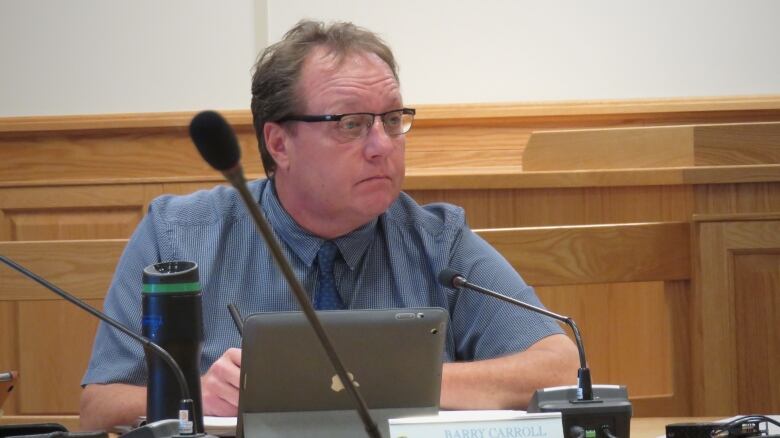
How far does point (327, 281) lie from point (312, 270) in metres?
0.03

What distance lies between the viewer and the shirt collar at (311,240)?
2.07m

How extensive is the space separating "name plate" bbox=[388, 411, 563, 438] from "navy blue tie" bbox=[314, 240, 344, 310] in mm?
811

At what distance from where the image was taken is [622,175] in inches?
108

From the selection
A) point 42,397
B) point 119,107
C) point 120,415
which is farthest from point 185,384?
point 119,107

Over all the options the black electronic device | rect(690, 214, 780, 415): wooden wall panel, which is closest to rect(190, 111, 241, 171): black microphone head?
the black electronic device

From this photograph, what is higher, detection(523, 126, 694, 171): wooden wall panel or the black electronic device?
detection(523, 126, 694, 171): wooden wall panel

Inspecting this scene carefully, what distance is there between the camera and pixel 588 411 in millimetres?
1354

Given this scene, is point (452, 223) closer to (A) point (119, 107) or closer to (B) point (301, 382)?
(B) point (301, 382)

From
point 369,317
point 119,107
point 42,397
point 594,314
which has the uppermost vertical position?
point 119,107

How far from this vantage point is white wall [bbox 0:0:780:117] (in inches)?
168

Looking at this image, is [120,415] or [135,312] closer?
[120,415]

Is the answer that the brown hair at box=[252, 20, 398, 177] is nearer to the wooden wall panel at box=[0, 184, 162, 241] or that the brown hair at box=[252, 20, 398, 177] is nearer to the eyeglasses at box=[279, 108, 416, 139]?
the eyeglasses at box=[279, 108, 416, 139]

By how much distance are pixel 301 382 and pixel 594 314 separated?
1505mm

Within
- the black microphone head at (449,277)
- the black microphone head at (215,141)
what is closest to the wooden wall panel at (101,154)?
the black microphone head at (449,277)
